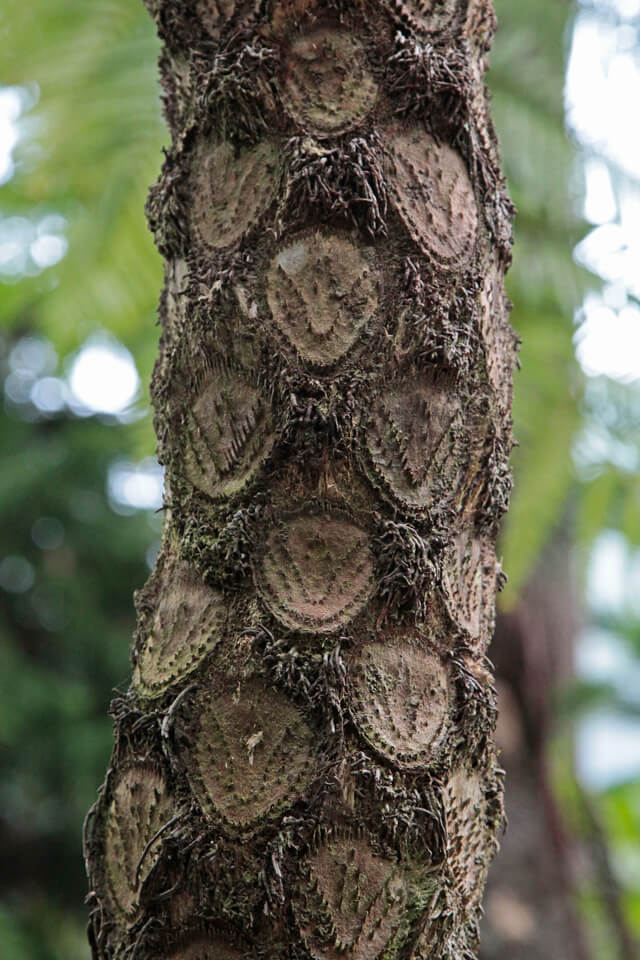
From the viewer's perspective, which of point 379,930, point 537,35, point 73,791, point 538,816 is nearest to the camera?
point 379,930

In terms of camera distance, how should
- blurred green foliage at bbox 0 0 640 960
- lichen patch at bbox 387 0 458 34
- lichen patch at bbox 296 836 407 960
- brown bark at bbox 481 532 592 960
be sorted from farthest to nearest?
brown bark at bbox 481 532 592 960, blurred green foliage at bbox 0 0 640 960, lichen patch at bbox 387 0 458 34, lichen patch at bbox 296 836 407 960

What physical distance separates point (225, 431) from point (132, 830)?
211 mm

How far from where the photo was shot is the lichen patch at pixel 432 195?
520 mm

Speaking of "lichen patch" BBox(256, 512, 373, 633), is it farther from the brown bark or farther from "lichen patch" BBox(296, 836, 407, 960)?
the brown bark

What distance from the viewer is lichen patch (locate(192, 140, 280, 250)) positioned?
1.72ft

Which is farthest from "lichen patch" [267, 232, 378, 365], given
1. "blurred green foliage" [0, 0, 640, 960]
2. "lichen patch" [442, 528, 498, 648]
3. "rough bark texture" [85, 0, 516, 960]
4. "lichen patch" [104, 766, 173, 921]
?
"blurred green foliage" [0, 0, 640, 960]

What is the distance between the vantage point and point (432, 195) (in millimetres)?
529

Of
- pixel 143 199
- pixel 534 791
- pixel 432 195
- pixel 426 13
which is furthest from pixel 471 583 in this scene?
pixel 534 791

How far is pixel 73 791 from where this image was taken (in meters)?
3.44

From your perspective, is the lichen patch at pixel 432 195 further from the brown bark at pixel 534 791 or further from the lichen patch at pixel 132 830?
the brown bark at pixel 534 791

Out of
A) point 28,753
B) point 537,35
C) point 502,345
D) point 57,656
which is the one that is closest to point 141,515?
point 57,656

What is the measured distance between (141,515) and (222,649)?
12.4ft

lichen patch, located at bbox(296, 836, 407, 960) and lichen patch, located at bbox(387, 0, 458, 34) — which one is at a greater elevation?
lichen patch, located at bbox(387, 0, 458, 34)

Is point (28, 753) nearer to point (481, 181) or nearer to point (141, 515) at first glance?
point (141, 515)
